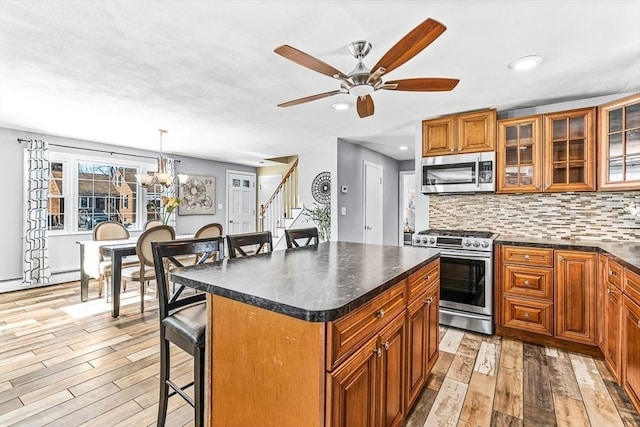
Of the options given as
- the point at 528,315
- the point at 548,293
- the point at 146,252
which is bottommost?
the point at 528,315

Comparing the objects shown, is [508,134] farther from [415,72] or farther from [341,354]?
[341,354]

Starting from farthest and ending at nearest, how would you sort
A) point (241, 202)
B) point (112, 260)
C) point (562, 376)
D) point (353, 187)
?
point (241, 202), point (353, 187), point (112, 260), point (562, 376)

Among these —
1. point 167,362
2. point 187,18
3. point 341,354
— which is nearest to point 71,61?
point 187,18

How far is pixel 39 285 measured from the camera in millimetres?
4660

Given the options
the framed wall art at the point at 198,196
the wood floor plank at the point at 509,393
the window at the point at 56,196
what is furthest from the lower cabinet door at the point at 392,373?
the framed wall art at the point at 198,196

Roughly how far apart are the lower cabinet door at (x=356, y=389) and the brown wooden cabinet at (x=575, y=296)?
2.29m

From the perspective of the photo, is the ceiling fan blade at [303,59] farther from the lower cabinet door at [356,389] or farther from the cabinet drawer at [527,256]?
the cabinet drawer at [527,256]

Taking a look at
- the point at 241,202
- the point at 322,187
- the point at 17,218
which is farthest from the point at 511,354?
the point at 241,202

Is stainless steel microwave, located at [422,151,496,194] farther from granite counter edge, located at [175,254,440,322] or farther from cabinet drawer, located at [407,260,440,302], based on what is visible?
granite counter edge, located at [175,254,440,322]

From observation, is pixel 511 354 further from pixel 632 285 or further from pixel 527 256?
pixel 632 285

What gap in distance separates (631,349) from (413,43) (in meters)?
2.20

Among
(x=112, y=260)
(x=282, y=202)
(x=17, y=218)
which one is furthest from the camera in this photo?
(x=282, y=202)

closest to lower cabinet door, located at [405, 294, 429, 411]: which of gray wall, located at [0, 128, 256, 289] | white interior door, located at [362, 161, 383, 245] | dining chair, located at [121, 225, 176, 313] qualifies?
dining chair, located at [121, 225, 176, 313]

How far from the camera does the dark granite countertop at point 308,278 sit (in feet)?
3.54
